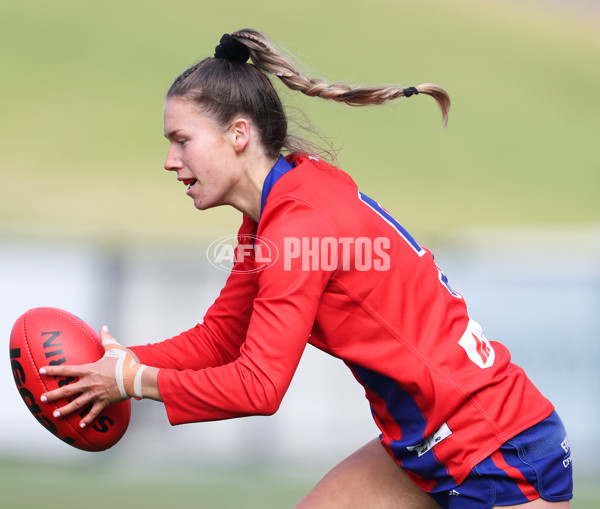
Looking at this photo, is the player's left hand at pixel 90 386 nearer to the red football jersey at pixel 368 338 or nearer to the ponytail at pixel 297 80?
the red football jersey at pixel 368 338

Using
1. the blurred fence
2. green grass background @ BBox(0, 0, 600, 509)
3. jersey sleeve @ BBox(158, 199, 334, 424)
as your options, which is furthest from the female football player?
green grass background @ BBox(0, 0, 600, 509)

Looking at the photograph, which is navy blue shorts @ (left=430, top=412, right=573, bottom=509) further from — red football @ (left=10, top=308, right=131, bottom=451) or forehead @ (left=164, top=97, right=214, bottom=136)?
forehead @ (left=164, top=97, right=214, bottom=136)

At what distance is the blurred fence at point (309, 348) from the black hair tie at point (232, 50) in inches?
131

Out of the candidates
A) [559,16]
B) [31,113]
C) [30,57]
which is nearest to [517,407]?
[31,113]

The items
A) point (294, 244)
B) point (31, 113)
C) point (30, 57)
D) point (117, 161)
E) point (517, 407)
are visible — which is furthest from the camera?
point (30, 57)

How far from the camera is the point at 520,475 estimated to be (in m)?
2.11

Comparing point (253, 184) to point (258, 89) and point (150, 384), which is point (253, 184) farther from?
point (150, 384)

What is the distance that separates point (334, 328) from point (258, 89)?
2.30 feet

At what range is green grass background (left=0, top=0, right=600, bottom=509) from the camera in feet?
42.1

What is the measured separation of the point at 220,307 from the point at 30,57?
1535 centimetres

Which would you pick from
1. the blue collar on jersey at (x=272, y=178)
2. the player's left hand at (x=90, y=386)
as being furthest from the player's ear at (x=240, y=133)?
the player's left hand at (x=90, y=386)

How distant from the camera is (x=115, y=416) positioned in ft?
8.16

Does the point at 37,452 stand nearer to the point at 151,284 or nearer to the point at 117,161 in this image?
the point at 151,284

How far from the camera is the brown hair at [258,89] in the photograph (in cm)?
227
